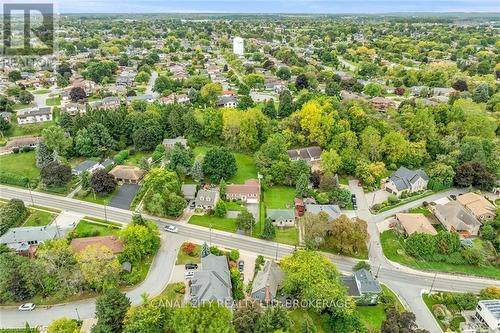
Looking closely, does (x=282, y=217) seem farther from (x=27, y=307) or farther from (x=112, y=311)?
(x=27, y=307)

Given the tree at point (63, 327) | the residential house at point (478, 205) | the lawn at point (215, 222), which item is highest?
the residential house at point (478, 205)

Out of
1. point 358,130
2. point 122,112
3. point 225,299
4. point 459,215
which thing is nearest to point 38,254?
point 225,299

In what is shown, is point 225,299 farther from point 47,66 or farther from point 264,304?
point 47,66

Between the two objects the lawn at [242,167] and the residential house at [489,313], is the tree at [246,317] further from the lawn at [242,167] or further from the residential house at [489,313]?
the lawn at [242,167]

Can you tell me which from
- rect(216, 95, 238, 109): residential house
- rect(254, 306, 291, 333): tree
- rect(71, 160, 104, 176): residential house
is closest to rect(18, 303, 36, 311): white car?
rect(254, 306, 291, 333): tree

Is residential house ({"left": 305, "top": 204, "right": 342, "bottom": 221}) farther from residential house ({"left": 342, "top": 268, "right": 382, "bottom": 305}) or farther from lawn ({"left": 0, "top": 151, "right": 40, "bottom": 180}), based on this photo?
lawn ({"left": 0, "top": 151, "right": 40, "bottom": 180})

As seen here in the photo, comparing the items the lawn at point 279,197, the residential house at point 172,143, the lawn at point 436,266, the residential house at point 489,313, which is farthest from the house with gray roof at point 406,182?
the residential house at point 172,143

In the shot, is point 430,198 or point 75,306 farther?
point 430,198
